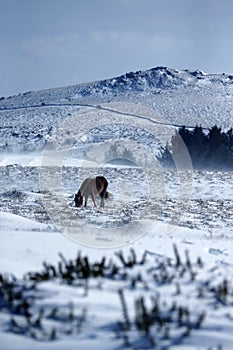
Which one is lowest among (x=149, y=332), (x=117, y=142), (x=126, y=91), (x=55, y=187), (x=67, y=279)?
(x=149, y=332)

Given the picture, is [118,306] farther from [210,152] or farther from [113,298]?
[210,152]

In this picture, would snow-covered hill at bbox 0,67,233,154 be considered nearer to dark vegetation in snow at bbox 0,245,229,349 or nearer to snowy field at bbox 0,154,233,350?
snowy field at bbox 0,154,233,350

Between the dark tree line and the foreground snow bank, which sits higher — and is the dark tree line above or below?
above

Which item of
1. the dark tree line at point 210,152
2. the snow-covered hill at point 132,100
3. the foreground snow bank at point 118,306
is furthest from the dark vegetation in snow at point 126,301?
the snow-covered hill at point 132,100

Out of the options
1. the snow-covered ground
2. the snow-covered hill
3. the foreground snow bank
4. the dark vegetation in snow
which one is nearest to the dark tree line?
the snow-covered ground

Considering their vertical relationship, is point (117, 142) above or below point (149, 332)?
above

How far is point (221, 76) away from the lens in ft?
380

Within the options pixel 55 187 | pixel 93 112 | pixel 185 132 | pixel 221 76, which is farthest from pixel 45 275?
pixel 221 76

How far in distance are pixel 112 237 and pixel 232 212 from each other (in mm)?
8629

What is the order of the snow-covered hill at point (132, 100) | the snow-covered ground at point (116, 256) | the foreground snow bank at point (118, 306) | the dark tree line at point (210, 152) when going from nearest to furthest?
1. the foreground snow bank at point (118, 306)
2. the snow-covered ground at point (116, 256)
3. the dark tree line at point (210, 152)
4. the snow-covered hill at point (132, 100)

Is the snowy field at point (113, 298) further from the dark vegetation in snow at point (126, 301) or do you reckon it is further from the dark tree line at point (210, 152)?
the dark tree line at point (210, 152)

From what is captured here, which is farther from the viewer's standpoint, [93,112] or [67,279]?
[93,112]

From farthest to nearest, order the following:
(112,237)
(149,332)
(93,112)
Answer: (93,112) → (112,237) → (149,332)

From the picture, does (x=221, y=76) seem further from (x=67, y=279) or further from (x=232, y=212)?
(x=67, y=279)
